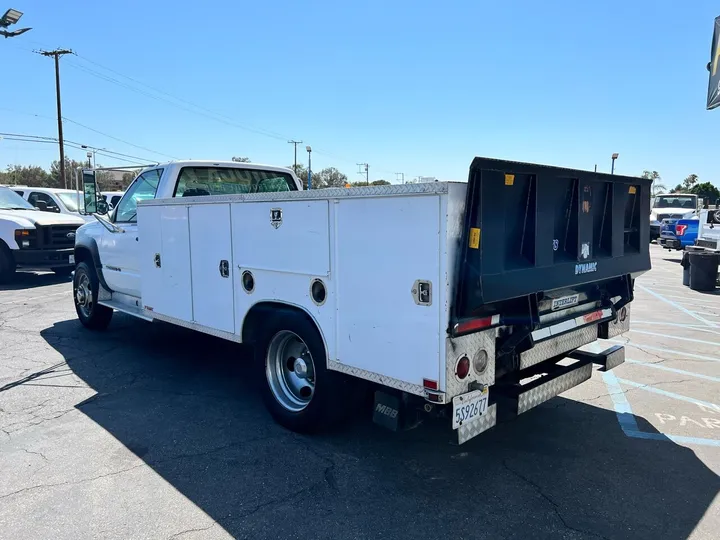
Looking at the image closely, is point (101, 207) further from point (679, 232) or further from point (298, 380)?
point (679, 232)

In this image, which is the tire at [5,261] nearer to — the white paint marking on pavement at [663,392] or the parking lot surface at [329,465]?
the parking lot surface at [329,465]

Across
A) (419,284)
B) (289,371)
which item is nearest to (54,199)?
(289,371)

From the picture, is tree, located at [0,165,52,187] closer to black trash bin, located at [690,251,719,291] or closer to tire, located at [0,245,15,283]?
tire, located at [0,245,15,283]

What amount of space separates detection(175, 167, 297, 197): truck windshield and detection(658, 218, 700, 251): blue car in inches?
787

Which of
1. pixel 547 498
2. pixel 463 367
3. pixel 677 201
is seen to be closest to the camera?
pixel 463 367

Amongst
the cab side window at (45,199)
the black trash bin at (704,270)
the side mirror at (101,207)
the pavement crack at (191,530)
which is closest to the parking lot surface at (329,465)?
the pavement crack at (191,530)

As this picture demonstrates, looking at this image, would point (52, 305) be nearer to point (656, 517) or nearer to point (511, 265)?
point (511, 265)

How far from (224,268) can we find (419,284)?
2.24m

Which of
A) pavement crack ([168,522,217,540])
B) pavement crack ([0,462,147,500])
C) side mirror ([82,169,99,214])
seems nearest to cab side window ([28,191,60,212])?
side mirror ([82,169,99,214])

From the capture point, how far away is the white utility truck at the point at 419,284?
3074 mm

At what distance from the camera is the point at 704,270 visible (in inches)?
487

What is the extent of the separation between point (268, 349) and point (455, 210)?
2.17m

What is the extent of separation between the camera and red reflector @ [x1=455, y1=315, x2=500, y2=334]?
10.2ft

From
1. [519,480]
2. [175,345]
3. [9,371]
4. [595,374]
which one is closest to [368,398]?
[519,480]
